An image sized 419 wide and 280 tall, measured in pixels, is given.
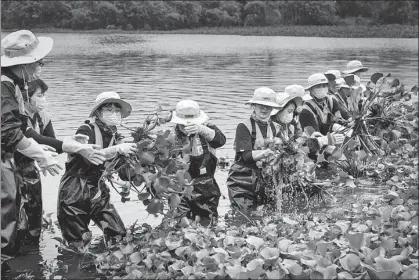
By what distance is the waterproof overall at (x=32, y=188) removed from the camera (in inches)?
240

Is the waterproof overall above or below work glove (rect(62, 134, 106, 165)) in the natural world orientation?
below

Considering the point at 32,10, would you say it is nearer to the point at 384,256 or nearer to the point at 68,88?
the point at 68,88

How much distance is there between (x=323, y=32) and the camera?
70562mm

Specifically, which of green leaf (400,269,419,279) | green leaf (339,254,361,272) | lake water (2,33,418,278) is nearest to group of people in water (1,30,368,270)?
lake water (2,33,418,278)

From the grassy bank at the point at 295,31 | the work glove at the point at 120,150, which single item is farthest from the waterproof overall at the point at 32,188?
the grassy bank at the point at 295,31

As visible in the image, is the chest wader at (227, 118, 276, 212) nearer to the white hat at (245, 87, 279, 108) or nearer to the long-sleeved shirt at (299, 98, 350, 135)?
the white hat at (245, 87, 279, 108)

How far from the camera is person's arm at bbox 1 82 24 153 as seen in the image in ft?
16.3

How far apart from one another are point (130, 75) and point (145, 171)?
19853 mm

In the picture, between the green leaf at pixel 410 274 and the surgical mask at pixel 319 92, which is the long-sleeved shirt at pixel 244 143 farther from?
the green leaf at pixel 410 274

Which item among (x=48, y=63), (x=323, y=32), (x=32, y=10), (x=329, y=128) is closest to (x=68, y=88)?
(x=48, y=63)

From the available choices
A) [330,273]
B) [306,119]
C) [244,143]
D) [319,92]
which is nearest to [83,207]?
[244,143]

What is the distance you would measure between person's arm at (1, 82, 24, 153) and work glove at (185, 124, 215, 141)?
1.89 metres

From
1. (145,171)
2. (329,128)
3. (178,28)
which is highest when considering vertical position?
(145,171)

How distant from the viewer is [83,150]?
5.59 metres
